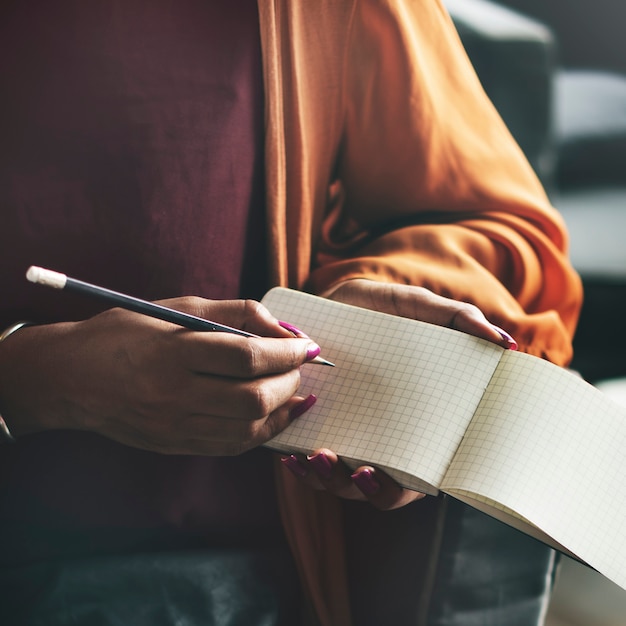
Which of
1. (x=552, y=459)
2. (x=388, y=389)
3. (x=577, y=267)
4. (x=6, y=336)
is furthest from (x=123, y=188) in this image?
(x=577, y=267)

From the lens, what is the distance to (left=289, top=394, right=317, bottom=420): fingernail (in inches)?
20.5

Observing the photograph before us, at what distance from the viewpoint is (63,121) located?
0.54 meters

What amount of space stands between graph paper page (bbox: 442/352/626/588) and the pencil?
0.16 metres

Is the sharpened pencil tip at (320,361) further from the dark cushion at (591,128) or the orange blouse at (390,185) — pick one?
the dark cushion at (591,128)

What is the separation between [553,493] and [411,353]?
0.12 meters

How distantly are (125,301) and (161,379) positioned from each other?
66 millimetres

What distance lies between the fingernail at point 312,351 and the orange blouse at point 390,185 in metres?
0.14

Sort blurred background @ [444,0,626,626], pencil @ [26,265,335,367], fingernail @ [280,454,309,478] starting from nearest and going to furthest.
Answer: pencil @ [26,265,335,367], fingernail @ [280,454,309,478], blurred background @ [444,0,626,626]

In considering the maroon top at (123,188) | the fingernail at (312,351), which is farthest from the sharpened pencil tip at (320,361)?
the maroon top at (123,188)

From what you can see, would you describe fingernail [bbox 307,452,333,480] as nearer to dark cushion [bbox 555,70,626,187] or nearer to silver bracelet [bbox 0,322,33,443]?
silver bracelet [bbox 0,322,33,443]

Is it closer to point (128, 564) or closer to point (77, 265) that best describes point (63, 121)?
point (77, 265)

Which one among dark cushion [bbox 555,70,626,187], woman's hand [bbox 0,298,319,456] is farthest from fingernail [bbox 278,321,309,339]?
dark cushion [bbox 555,70,626,187]

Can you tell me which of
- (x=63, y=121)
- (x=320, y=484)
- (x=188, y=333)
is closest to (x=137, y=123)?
(x=63, y=121)

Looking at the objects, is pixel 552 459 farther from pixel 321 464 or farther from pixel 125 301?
pixel 125 301
